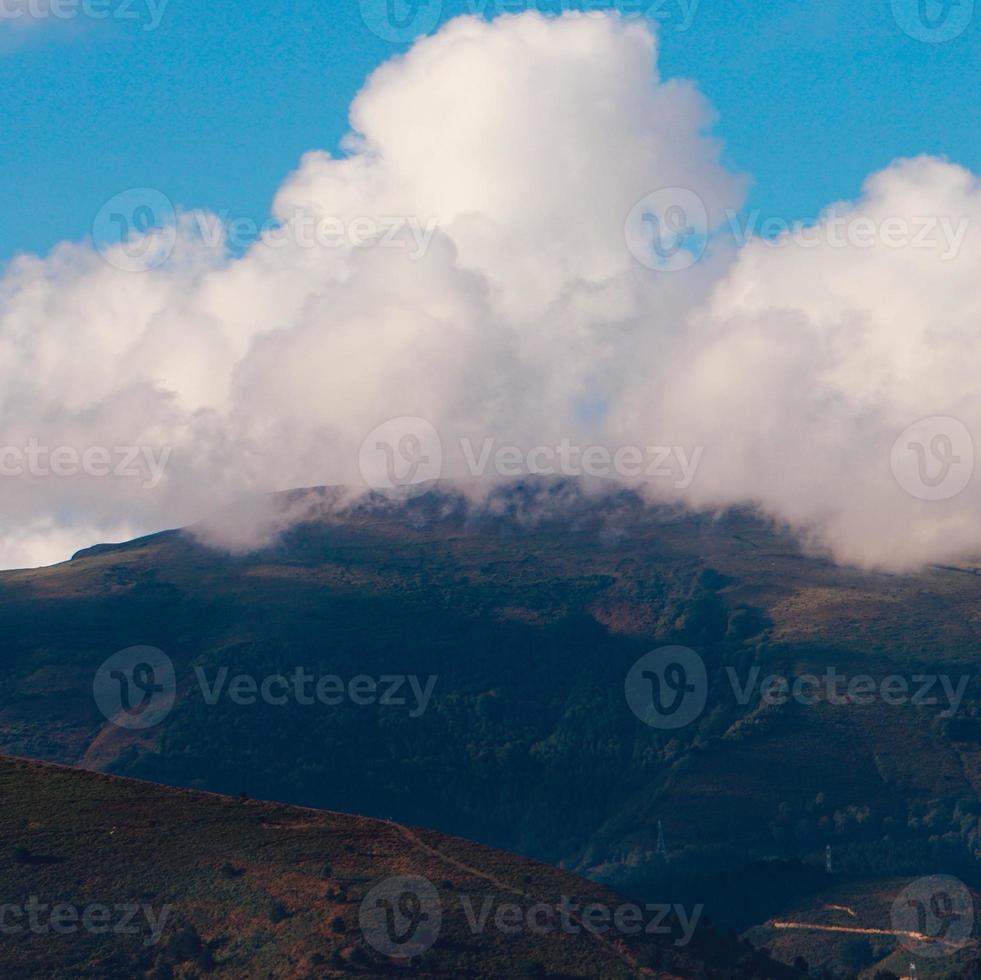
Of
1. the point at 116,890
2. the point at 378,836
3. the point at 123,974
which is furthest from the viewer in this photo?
the point at 378,836

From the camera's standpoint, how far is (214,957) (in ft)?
470

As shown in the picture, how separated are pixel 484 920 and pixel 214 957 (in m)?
25.9

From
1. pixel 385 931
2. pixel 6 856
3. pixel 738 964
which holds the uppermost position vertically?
pixel 6 856

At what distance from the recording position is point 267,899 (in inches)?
5974

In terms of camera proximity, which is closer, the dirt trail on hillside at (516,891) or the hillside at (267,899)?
the hillside at (267,899)

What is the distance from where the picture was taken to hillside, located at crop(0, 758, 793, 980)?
143500 mm

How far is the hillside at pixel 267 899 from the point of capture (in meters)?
144

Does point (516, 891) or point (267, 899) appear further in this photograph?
point (516, 891)

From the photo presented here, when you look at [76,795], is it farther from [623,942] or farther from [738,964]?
[738,964]

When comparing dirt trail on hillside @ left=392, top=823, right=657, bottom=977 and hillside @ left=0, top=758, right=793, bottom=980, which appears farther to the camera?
dirt trail on hillside @ left=392, top=823, right=657, bottom=977

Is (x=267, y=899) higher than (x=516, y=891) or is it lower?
higher

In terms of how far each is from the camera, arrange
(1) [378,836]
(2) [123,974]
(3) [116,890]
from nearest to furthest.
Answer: (2) [123,974] → (3) [116,890] → (1) [378,836]

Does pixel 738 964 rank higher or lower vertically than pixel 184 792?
lower

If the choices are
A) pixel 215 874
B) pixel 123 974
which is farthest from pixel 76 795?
pixel 123 974
